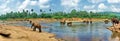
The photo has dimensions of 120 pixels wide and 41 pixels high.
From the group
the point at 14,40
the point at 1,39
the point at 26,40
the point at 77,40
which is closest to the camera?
the point at 1,39

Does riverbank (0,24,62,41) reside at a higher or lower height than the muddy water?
higher

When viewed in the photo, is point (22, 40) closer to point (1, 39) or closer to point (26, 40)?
point (26, 40)

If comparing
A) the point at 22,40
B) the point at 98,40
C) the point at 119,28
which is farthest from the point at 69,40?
the point at 119,28

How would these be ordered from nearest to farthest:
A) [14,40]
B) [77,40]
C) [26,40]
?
[14,40]
[26,40]
[77,40]

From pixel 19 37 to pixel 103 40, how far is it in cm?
1384

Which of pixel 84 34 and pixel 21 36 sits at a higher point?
pixel 21 36

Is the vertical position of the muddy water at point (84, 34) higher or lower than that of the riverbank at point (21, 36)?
lower

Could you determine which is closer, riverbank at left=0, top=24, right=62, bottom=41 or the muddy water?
riverbank at left=0, top=24, right=62, bottom=41

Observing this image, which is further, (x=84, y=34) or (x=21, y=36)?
(x=84, y=34)

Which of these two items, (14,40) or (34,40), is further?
(34,40)

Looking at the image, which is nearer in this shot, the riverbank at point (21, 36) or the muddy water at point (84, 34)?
the riverbank at point (21, 36)

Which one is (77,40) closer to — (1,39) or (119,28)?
(1,39)

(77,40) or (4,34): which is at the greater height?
(4,34)

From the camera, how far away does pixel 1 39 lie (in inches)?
1003
